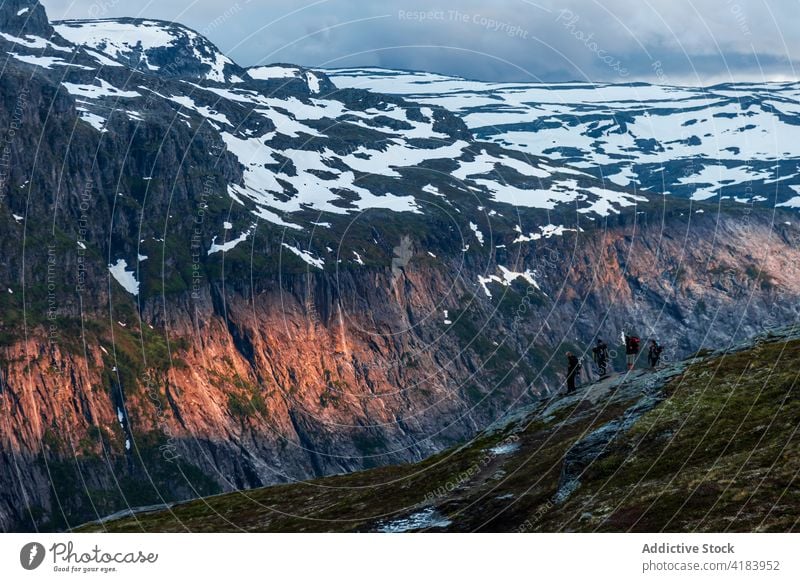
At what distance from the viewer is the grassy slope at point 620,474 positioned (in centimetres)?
6316

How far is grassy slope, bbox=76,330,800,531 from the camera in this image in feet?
207

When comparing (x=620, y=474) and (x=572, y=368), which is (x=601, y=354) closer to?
(x=572, y=368)

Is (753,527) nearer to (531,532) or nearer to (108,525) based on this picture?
(531,532)

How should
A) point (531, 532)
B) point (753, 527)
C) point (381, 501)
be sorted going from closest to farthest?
point (753, 527), point (531, 532), point (381, 501)

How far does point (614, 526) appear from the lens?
6425 cm

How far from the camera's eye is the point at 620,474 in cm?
7394

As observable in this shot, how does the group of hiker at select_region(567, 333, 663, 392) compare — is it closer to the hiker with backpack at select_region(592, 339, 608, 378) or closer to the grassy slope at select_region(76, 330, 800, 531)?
the hiker with backpack at select_region(592, 339, 608, 378)

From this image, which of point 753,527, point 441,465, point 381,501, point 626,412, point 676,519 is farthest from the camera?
point 441,465

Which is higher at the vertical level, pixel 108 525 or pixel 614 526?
pixel 614 526

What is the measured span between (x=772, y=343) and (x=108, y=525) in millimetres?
70157
